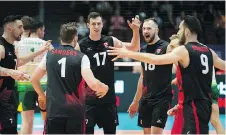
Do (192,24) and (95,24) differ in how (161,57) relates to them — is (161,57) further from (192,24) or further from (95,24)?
(95,24)

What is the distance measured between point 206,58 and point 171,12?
13134 mm

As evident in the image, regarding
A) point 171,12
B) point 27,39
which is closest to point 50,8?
point 171,12

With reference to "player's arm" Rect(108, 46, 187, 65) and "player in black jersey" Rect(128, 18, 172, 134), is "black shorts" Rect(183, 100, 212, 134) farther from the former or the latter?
"player in black jersey" Rect(128, 18, 172, 134)

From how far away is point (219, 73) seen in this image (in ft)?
50.2

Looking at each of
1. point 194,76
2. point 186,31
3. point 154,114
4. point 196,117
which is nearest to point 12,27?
point 154,114

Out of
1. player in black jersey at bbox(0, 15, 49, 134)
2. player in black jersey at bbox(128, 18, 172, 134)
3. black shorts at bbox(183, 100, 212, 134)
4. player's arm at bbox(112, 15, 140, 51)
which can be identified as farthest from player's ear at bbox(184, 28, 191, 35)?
player in black jersey at bbox(0, 15, 49, 134)

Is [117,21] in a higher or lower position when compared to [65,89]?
higher

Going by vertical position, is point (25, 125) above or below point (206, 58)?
below

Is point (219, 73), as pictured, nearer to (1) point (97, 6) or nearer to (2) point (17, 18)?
(1) point (97, 6)

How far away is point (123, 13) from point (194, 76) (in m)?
13.0

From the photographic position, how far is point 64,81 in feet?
19.4

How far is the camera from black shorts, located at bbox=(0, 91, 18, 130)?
6900 millimetres

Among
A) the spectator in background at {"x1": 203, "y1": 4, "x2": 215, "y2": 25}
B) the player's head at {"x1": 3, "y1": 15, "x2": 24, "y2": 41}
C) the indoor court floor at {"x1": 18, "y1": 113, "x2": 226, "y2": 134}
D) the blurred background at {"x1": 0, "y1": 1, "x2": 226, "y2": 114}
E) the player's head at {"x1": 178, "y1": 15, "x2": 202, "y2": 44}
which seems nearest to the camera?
the player's head at {"x1": 178, "y1": 15, "x2": 202, "y2": 44}

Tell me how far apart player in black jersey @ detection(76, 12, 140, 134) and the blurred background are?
8451 millimetres
